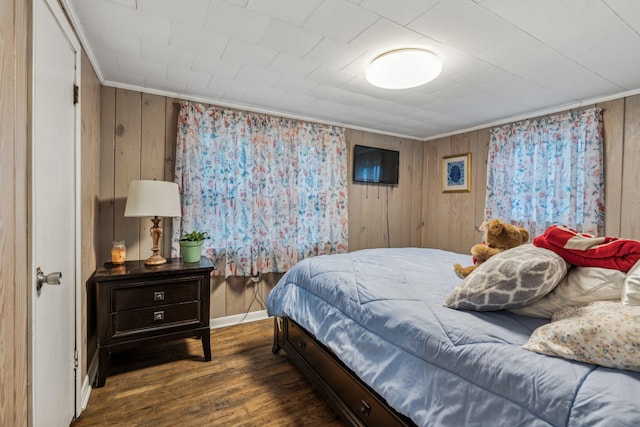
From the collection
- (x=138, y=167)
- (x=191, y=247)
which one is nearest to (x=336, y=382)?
(x=191, y=247)

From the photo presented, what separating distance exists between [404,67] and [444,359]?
1791mm

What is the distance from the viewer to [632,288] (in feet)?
3.34

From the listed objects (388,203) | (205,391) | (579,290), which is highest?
(388,203)

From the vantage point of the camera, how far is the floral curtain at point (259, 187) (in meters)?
2.95

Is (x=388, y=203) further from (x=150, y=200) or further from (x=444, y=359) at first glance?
(x=444, y=359)

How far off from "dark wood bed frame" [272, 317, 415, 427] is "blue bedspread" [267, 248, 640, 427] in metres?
0.13

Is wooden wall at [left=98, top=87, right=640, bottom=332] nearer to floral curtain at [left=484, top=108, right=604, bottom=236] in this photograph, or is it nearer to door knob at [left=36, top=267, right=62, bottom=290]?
floral curtain at [left=484, top=108, right=604, bottom=236]

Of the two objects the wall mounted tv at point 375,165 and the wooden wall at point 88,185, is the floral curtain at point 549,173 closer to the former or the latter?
the wall mounted tv at point 375,165

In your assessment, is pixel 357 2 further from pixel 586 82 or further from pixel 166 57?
pixel 586 82

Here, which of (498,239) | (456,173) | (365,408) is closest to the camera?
(365,408)

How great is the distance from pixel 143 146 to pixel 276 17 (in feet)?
5.98

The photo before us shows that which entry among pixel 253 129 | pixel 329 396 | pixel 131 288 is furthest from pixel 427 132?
pixel 131 288

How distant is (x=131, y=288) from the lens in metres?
2.21

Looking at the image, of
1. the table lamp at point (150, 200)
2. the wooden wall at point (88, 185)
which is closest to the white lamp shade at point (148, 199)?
the table lamp at point (150, 200)
